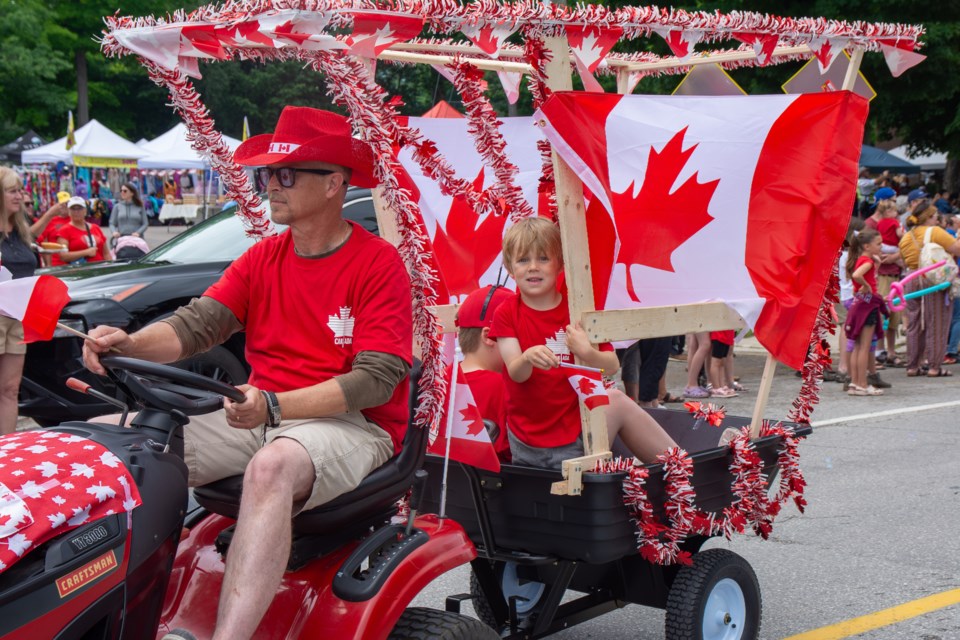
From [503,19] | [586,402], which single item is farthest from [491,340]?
[503,19]

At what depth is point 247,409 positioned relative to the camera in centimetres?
268

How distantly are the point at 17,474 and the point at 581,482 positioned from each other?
5.43 feet

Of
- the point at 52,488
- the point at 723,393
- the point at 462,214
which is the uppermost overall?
the point at 462,214

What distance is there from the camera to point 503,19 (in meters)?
3.16

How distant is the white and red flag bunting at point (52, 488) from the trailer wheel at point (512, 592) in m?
1.78

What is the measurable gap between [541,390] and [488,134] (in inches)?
45.3

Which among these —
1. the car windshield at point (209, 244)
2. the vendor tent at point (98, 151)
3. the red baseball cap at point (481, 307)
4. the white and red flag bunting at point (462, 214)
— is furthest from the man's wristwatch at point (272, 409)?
the vendor tent at point (98, 151)

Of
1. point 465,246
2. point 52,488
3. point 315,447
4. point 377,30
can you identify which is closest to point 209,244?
point 465,246

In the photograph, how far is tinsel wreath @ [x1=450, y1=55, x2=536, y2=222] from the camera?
4168 mm

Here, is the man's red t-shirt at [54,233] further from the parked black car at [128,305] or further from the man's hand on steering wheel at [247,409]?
the man's hand on steering wheel at [247,409]

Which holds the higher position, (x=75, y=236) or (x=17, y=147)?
(x=17, y=147)

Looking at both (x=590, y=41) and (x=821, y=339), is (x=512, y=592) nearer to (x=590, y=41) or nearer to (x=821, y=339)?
(x=821, y=339)

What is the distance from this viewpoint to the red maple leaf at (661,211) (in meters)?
3.74

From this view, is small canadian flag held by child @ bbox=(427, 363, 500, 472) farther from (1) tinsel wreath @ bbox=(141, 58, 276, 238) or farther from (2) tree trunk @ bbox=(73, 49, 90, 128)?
(2) tree trunk @ bbox=(73, 49, 90, 128)
